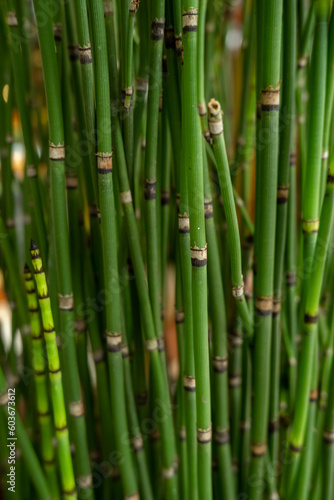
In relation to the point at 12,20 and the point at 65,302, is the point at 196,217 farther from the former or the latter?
the point at 12,20

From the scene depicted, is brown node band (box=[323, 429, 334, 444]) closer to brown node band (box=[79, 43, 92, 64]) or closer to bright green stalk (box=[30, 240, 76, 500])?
bright green stalk (box=[30, 240, 76, 500])

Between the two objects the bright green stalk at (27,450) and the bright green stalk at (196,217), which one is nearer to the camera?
the bright green stalk at (196,217)

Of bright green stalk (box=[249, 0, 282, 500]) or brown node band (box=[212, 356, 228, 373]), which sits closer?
bright green stalk (box=[249, 0, 282, 500])

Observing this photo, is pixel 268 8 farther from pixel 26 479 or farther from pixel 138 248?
pixel 26 479

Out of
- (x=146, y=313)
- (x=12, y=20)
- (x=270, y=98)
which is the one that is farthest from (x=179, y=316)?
(x=12, y=20)

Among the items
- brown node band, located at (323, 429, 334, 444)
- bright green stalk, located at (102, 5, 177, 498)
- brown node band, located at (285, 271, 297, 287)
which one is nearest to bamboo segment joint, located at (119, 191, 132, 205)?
bright green stalk, located at (102, 5, 177, 498)

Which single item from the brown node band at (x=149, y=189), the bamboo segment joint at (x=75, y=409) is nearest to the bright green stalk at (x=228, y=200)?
the brown node band at (x=149, y=189)

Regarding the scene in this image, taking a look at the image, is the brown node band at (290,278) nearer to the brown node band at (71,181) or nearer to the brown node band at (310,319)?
the brown node band at (310,319)
